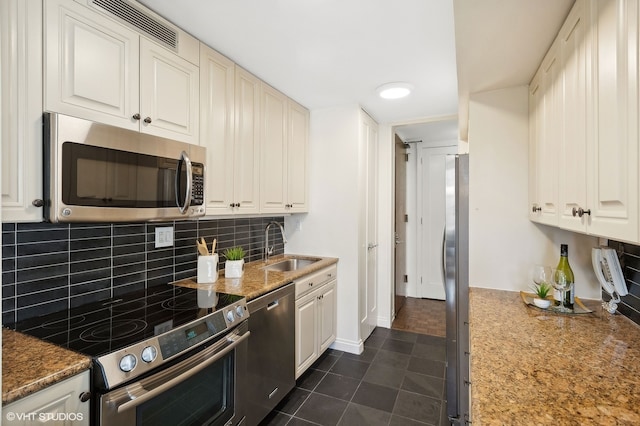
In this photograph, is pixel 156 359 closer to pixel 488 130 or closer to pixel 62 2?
pixel 62 2

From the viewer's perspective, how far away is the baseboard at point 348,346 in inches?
114

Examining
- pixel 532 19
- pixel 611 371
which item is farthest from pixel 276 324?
pixel 532 19

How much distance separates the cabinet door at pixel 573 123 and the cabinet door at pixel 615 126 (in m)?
0.09

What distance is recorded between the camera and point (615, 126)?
0.84 meters

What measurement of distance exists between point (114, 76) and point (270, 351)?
66.4 inches

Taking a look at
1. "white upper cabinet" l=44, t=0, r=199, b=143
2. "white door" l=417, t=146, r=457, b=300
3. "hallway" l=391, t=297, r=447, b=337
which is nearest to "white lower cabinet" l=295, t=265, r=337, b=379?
"hallway" l=391, t=297, r=447, b=337

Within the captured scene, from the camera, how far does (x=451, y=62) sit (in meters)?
2.09

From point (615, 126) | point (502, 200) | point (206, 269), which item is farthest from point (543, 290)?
point (206, 269)

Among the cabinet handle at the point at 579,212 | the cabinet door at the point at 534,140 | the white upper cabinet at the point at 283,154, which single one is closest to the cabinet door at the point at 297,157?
the white upper cabinet at the point at 283,154

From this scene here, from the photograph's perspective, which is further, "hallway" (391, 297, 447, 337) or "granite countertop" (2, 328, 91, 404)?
"hallway" (391, 297, 447, 337)

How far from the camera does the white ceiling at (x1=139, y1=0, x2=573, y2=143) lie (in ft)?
4.29

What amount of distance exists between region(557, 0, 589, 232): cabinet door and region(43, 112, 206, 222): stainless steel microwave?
65.1 inches

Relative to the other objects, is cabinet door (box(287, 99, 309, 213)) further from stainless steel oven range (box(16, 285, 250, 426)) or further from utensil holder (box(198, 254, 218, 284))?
stainless steel oven range (box(16, 285, 250, 426))

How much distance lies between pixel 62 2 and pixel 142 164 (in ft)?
2.23
